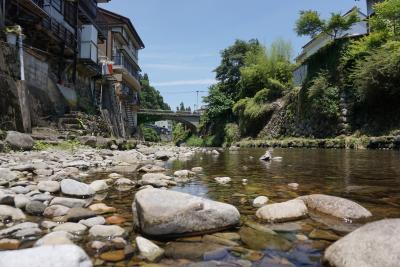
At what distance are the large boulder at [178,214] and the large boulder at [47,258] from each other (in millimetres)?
969

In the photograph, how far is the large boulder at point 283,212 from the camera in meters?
3.42

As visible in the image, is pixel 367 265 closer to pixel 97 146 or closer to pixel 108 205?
pixel 108 205

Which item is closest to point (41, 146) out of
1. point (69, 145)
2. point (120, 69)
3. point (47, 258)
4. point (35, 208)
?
point (69, 145)

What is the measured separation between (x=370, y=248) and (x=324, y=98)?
2333 cm

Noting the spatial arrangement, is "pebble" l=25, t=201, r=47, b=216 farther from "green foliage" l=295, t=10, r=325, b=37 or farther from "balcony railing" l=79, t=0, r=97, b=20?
"green foliage" l=295, t=10, r=325, b=37

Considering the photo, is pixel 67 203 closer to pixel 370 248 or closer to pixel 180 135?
pixel 370 248

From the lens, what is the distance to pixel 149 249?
259 cm

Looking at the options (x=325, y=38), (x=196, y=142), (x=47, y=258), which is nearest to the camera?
(x=47, y=258)

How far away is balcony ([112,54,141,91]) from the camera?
110 feet

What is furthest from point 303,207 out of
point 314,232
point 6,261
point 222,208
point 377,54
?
point 377,54

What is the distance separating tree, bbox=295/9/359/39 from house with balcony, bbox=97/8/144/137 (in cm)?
1603

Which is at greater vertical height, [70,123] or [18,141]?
[70,123]

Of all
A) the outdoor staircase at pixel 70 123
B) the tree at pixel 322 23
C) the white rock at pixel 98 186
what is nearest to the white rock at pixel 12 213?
the white rock at pixel 98 186

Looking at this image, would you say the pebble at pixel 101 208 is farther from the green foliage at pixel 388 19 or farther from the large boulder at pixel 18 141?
the green foliage at pixel 388 19
